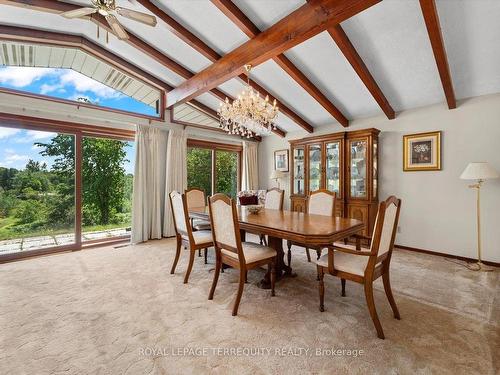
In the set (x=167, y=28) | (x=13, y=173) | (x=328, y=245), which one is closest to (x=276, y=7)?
(x=167, y=28)

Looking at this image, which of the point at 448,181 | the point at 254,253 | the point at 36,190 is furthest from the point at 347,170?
Answer: the point at 36,190

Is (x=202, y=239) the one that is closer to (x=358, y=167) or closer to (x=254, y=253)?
(x=254, y=253)

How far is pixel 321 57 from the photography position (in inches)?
126

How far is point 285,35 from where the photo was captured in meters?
2.62

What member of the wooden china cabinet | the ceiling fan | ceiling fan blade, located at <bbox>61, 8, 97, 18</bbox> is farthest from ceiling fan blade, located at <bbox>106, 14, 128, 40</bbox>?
the wooden china cabinet

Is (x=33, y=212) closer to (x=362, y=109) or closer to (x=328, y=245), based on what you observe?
(x=328, y=245)

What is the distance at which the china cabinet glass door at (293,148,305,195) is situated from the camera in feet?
17.2

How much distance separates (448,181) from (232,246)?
3.48m

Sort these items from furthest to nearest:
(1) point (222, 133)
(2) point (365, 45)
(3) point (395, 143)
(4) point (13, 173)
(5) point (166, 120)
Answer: (1) point (222, 133) < (5) point (166, 120) < (3) point (395, 143) < (4) point (13, 173) < (2) point (365, 45)

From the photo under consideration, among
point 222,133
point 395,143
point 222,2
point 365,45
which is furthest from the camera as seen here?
point 222,133

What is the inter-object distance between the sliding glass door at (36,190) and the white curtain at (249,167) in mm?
3525

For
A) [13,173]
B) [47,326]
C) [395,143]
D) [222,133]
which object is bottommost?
[47,326]

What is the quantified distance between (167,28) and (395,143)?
3872 mm

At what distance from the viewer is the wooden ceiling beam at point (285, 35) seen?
2.21 metres
